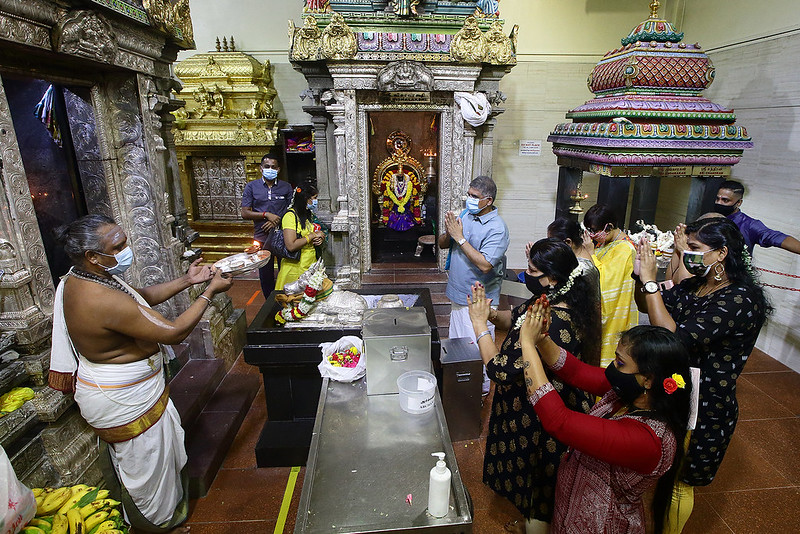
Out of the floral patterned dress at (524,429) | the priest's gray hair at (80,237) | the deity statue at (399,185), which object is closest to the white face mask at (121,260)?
the priest's gray hair at (80,237)

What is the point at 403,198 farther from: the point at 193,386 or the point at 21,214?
the point at 21,214

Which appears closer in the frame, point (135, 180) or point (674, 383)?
point (674, 383)

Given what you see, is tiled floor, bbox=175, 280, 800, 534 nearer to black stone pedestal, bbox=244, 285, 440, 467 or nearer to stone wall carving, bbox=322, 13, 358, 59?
black stone pedestal, bbox=244, 285, 440, 467

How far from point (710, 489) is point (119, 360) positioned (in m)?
4.16

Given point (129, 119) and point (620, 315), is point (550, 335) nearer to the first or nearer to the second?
point (620, 315)

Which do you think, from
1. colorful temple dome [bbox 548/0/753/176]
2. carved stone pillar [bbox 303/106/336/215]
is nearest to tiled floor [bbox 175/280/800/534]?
colorful temple dome [bbox 548/0/753/176]

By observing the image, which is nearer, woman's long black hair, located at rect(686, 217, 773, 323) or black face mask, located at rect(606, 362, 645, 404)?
black face mask, located at rect(606, 362, 645, 404)

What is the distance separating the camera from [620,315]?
135 inches

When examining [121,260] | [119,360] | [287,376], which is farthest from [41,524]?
[287,376]

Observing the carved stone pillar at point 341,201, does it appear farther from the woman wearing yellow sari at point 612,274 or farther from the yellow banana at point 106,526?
the yellow banana at point 106,526

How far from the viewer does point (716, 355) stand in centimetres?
243

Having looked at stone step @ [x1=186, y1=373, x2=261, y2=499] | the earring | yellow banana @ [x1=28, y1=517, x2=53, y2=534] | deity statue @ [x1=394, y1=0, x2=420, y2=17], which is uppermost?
deity statue @ [x1=394, y1=0, x2=420, y2=17]

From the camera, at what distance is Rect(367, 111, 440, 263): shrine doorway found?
7.14m

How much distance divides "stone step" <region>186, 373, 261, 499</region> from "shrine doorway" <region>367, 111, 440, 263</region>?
3129 mm
